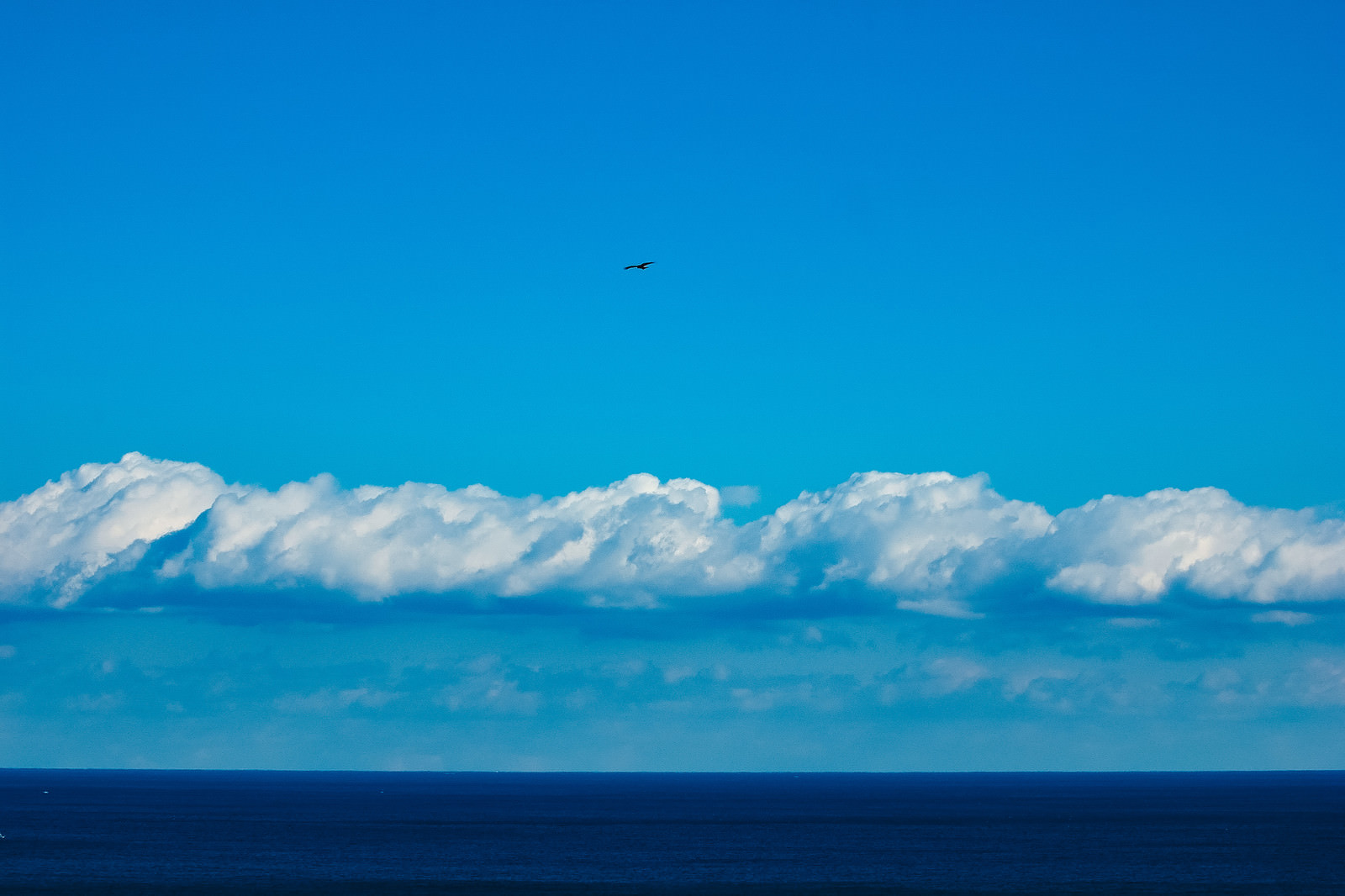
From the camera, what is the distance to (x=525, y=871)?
167125 millimetres

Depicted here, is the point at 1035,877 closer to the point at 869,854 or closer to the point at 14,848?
the point at 869,854

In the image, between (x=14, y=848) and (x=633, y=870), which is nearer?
(x=633, y=870)

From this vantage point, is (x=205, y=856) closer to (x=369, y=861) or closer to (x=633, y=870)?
(x=369, y=861)

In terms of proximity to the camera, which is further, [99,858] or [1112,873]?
[99,858]

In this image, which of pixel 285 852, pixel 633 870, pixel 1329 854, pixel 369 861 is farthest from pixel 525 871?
pixel 1329 854

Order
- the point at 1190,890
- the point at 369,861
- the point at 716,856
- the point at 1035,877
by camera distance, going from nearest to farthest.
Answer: the point at 1190,890 < the point at 1035,877 < the point at 369,861 < the point at 716,856

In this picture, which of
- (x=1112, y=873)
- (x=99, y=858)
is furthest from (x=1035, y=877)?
(x=99, y=858)

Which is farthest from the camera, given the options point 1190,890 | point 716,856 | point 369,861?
point 716,856

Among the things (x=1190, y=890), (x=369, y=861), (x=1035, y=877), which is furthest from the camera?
(x=369, y=861)

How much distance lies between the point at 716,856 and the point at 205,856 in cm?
6359

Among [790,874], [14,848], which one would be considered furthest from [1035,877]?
[14,848]

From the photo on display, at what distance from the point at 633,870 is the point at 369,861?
Result: 108 ft

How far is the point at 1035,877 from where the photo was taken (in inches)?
6353

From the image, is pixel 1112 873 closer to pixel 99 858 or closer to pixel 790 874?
pixel 790 874
